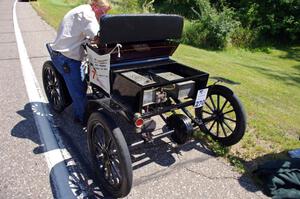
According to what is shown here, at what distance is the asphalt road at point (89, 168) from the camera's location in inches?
140

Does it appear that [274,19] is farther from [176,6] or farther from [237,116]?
[237,116]

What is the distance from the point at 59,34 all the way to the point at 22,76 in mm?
3108

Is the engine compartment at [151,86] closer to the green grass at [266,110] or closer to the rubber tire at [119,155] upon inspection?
the rubber tire at [119,155]

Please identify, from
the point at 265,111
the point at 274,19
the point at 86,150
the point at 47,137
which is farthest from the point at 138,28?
the point at 274,19

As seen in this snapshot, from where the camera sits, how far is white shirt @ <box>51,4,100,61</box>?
410cm

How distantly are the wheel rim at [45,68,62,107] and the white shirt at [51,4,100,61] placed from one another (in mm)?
655

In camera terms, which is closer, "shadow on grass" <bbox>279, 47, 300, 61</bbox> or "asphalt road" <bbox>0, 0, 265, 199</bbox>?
"asphalt road" <bbox>0, 0, 265, 199</bbox>

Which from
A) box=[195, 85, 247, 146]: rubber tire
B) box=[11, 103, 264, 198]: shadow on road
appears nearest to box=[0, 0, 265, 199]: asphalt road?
box=[11, 103, 264, 198]: shadow on road

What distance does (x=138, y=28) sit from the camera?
409 cm

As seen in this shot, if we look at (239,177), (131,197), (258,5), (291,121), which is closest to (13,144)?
(131,197)

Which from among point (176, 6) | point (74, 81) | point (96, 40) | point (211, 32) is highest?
point (96, 40)

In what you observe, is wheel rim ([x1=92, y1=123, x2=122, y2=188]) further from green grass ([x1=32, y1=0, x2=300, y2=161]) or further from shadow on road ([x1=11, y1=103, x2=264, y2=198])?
green grass ([x1=32, y1=0, x2=300, y2=161])

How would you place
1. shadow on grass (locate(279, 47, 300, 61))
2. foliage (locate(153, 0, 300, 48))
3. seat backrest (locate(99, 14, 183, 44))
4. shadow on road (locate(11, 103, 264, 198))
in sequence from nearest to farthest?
shadow on road (locate(11, 103, 264, 198))
seat backrest (locate(99, 14, 183, 44))
shadow on grass (locate(279, 47, 300, 61))
foliage (locate(153, 0, 300, 48))

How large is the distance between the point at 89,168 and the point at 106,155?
49cm
